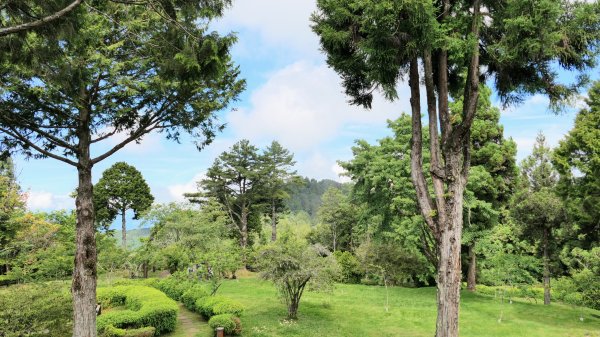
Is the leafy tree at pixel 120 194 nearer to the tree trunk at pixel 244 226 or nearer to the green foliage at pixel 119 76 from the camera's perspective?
the tree trunk at pixel 244 226

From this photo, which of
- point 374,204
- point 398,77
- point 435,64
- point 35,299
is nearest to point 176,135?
point 35,299

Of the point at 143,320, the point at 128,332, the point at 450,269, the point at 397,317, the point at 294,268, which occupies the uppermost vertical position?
the point at 450,269

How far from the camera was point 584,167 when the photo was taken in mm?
15852

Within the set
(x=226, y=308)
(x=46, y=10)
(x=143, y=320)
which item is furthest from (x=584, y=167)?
(x=46, y=10)

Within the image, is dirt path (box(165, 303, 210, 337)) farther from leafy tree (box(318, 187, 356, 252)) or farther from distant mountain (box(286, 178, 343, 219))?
distant mountain (box(286, 178, 343, 219))

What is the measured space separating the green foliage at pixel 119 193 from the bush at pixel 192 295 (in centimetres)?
2196

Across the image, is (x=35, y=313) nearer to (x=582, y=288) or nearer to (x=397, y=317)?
(x=397, y=317)

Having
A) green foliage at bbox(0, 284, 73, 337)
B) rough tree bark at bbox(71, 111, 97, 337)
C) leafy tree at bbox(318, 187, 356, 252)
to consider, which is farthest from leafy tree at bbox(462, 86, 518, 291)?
green foliage at bbox(0, 284, 73, 337)

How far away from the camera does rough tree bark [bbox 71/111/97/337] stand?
362 inches

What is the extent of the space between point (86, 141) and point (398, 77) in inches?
334

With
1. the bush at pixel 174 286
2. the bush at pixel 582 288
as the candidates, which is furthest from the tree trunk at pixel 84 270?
the bush at pixel 582 288

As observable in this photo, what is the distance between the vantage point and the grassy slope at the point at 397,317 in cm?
1270

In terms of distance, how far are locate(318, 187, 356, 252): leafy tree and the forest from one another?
770 cm

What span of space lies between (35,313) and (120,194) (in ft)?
99.6
